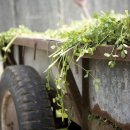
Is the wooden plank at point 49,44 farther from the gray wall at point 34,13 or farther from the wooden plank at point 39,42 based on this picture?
the gray wall at point 34,13

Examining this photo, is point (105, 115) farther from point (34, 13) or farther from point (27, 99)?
point (34, 13)

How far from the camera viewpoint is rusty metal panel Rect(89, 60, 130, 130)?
1.92 meters

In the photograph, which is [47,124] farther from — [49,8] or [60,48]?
[49,8]

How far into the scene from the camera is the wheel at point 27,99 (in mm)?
2656

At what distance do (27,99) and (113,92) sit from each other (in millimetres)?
881

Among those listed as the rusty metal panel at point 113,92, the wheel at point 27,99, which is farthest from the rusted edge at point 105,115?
the wheel at point 27,99

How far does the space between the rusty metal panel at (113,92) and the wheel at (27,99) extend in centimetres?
57

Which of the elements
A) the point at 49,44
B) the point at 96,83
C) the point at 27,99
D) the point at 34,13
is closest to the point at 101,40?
the point at 96,83

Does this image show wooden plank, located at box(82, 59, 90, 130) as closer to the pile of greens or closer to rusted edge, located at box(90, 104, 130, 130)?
rusted edge, located at box(90, 104, 130, 130)

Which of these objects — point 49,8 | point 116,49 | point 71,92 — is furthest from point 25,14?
point 116,49

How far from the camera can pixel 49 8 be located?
8.80 metres

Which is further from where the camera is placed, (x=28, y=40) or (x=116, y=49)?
(x=28, y=40)

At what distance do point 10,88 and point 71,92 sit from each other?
70 cm

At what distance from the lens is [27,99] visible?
2.71 meters
